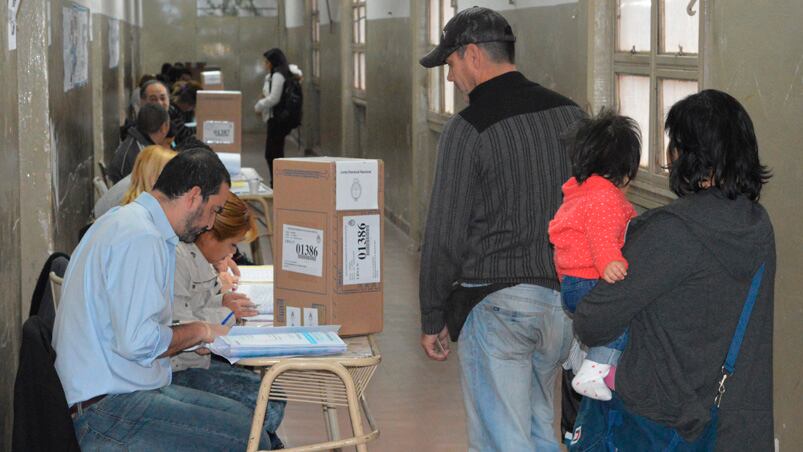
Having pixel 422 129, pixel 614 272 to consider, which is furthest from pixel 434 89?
pixel 614 272

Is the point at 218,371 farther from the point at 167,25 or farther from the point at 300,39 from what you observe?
the point at 167,25

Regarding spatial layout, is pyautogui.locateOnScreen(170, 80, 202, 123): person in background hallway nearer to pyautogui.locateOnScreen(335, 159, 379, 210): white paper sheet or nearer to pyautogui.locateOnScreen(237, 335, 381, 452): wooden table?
pyautogui.locateOnScreen(335, 159, 379, 210): white paper sheet

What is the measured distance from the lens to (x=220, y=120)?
8.30 m

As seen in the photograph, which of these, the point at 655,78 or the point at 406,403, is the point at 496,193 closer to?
the point at 655,78

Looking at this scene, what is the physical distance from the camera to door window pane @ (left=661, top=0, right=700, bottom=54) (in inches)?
156

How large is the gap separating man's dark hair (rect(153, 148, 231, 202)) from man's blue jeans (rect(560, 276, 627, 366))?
3.19 feet

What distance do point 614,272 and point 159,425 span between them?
1238 mm

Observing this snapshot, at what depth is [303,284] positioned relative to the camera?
10.4ft


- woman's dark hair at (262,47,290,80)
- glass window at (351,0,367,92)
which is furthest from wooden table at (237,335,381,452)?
woman's dark hair at (262,47,290,80)

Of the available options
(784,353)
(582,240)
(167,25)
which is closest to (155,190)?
(582,240)

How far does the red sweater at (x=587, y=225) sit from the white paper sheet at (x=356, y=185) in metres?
0.66

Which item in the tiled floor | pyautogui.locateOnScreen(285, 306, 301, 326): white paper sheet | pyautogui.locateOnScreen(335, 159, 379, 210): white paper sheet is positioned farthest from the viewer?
the tiled floor

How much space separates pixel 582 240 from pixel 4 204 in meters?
1.70

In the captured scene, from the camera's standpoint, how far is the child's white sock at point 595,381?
236 centimetres
